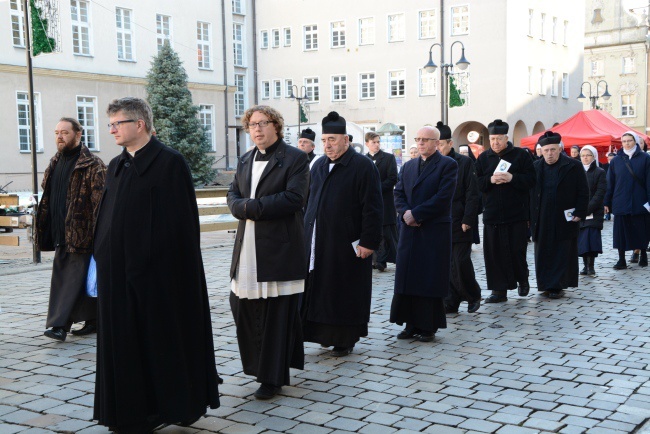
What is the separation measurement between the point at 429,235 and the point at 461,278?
147cm

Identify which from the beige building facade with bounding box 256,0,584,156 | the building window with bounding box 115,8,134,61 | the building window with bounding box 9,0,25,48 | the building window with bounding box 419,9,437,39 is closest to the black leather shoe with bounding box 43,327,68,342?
the building window with bounding box 9,0,25,48

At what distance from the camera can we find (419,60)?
→ 45.4 m

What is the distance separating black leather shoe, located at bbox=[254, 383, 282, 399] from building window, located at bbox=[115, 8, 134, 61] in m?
33.0

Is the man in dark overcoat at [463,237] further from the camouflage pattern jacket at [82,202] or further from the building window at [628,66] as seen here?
the building window at [628,66]

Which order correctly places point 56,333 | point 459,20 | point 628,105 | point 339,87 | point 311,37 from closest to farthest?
1. point 56,333
2. point 459,20
3. point 339,87
4. point 311,37
5. point 628,105

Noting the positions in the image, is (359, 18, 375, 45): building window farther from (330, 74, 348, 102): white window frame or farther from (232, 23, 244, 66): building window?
(232, 23, 244, 66): building window

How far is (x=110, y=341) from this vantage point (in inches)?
181

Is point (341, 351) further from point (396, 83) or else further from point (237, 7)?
point (237, 7)

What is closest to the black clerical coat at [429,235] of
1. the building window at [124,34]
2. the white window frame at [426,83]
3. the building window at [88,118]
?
the building window at [88,118]

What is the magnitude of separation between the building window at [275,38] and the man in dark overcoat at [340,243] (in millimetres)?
45138

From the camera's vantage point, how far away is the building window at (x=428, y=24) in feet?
147

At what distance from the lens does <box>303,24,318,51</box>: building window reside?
1945 inches

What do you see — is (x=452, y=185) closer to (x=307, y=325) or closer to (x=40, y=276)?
(x=307, y=325)

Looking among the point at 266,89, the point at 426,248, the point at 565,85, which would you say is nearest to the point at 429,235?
the point at 426,248
